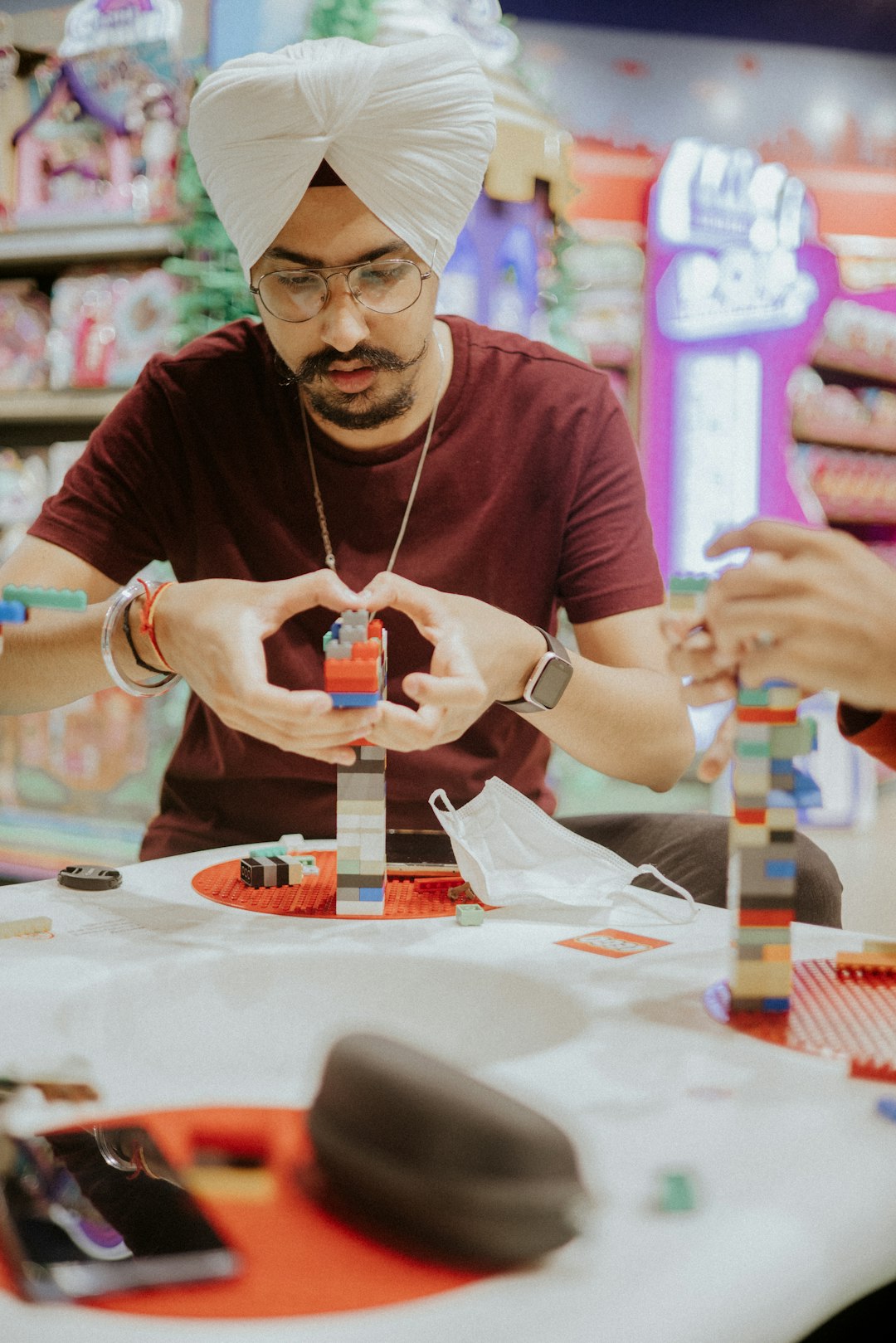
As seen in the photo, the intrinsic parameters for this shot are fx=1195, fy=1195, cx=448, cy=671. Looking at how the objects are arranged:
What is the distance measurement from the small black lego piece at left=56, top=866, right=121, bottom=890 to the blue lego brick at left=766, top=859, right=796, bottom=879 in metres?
0.57

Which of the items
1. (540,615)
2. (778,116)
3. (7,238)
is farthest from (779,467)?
(540,615)

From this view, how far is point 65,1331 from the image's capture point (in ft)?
1.29

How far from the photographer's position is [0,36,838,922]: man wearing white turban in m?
1.15

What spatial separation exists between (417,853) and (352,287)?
58 cm

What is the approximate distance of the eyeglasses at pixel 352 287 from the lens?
123 centimetres

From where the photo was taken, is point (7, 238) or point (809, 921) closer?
point (809, 921)

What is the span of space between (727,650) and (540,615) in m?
0.82

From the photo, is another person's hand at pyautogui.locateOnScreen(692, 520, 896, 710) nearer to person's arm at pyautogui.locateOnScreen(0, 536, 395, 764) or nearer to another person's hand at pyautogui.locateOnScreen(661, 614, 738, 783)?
another person's hand at pyautogui.locateOnScreen(661, 614, 738, 783)

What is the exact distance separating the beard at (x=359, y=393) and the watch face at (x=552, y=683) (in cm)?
43

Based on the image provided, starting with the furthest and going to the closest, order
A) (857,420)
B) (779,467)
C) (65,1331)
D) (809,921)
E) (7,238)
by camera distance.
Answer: (857,420)
(779,467)
(7,238)
(809,921)
(65,1331)

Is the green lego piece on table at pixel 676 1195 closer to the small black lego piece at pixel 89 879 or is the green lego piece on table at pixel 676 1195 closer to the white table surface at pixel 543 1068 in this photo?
the white table surface at pixel 543 1068

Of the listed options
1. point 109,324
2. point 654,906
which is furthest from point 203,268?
point 654,906

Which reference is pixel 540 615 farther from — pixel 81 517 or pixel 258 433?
pixel 81 517

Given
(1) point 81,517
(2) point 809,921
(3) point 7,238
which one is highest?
(3) point 7,238
